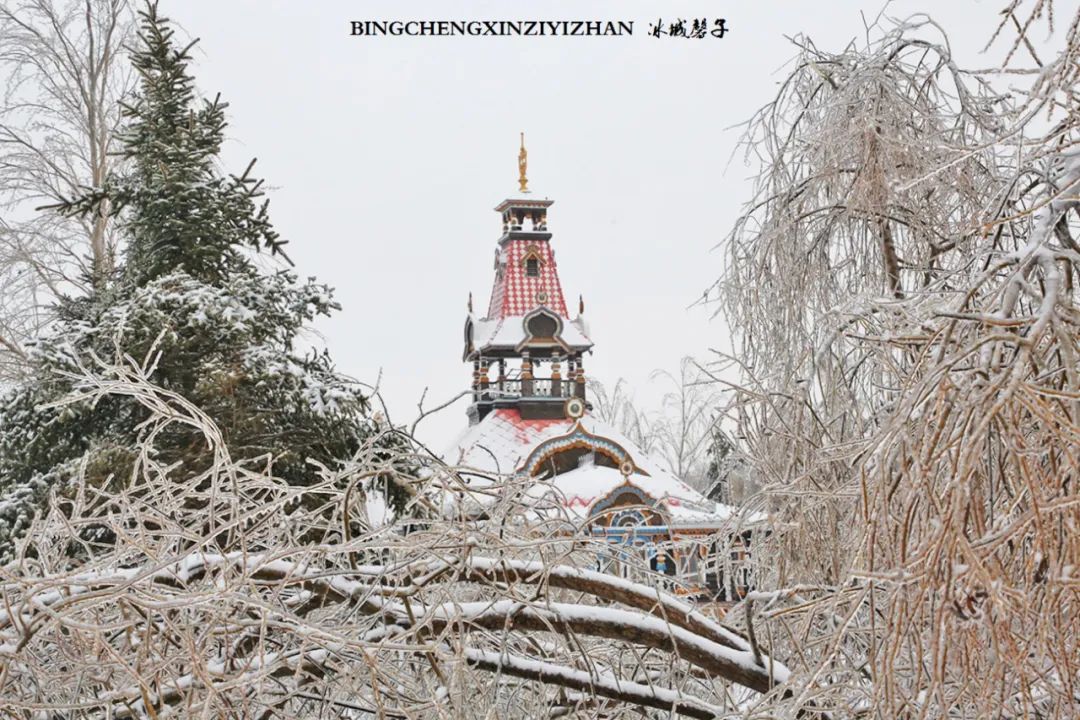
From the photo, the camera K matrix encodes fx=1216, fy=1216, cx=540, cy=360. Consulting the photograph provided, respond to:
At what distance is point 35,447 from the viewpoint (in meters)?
10.9

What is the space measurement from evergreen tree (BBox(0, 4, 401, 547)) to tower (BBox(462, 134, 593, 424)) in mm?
14408

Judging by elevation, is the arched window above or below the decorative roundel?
above

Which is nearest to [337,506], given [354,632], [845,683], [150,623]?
[354,632]

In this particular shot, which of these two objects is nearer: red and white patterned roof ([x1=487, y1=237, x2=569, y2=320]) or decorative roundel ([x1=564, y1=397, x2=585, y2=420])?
decorative roundel ([x1=564, y1=397, x2=585, y2=420])

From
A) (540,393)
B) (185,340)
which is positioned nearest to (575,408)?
(540,393)

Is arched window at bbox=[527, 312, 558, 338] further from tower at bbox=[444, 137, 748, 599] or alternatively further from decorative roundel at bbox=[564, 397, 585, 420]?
decorative roundel at bbox=[564, 397, 585, 420]

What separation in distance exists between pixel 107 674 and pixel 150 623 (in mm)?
407

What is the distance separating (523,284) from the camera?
28672 mm

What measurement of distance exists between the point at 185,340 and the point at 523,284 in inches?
712

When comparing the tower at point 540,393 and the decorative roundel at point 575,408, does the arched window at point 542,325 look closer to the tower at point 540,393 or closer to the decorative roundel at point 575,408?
the tower at point 540,393

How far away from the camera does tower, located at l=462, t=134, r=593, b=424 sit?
27.3m

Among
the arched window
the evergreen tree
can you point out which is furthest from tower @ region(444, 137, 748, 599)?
the evergreen tree

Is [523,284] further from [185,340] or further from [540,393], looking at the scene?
[185,340]

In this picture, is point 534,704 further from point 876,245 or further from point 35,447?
point 35,447
